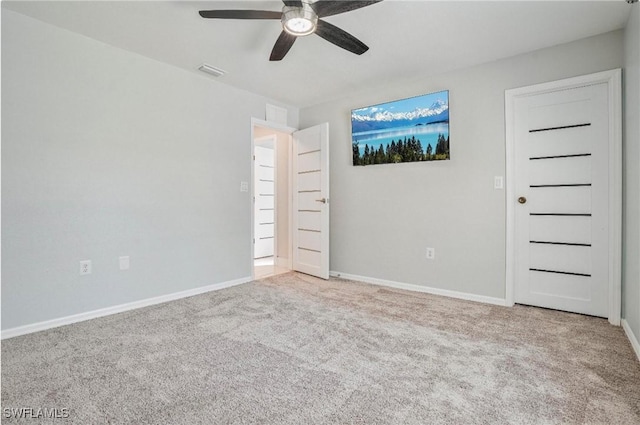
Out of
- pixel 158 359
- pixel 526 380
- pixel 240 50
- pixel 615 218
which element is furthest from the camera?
pixel 240 50

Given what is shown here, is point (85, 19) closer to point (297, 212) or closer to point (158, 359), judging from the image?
point (158, 359)

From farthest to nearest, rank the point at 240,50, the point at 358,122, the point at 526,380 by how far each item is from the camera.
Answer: the point at 358,122 < the point at 240,50 < the point at 526,380

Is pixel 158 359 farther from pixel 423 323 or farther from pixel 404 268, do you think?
pixel 404 268

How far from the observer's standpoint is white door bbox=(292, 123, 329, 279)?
13.0 ft

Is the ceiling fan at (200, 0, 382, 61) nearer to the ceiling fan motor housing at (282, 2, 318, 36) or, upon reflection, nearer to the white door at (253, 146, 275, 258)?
the ceiling fan motor housing at (282, 2, 318, 36)

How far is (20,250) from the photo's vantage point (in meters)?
2.31

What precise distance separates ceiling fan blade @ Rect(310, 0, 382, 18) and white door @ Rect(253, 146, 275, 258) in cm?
388

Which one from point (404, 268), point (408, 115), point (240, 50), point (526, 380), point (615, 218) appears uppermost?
point (240, 50)

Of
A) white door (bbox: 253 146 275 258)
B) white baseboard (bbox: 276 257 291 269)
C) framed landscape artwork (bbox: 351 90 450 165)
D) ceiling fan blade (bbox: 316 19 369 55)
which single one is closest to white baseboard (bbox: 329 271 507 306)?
white baseboard (bbox: 276 257 291 269)

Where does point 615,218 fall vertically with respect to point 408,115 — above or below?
below

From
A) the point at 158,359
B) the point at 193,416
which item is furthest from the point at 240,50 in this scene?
the point at 193,416

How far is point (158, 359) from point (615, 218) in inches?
139

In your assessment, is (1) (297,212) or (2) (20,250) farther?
(1) (297,212)

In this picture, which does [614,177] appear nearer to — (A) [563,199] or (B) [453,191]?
(A) [563,199]
